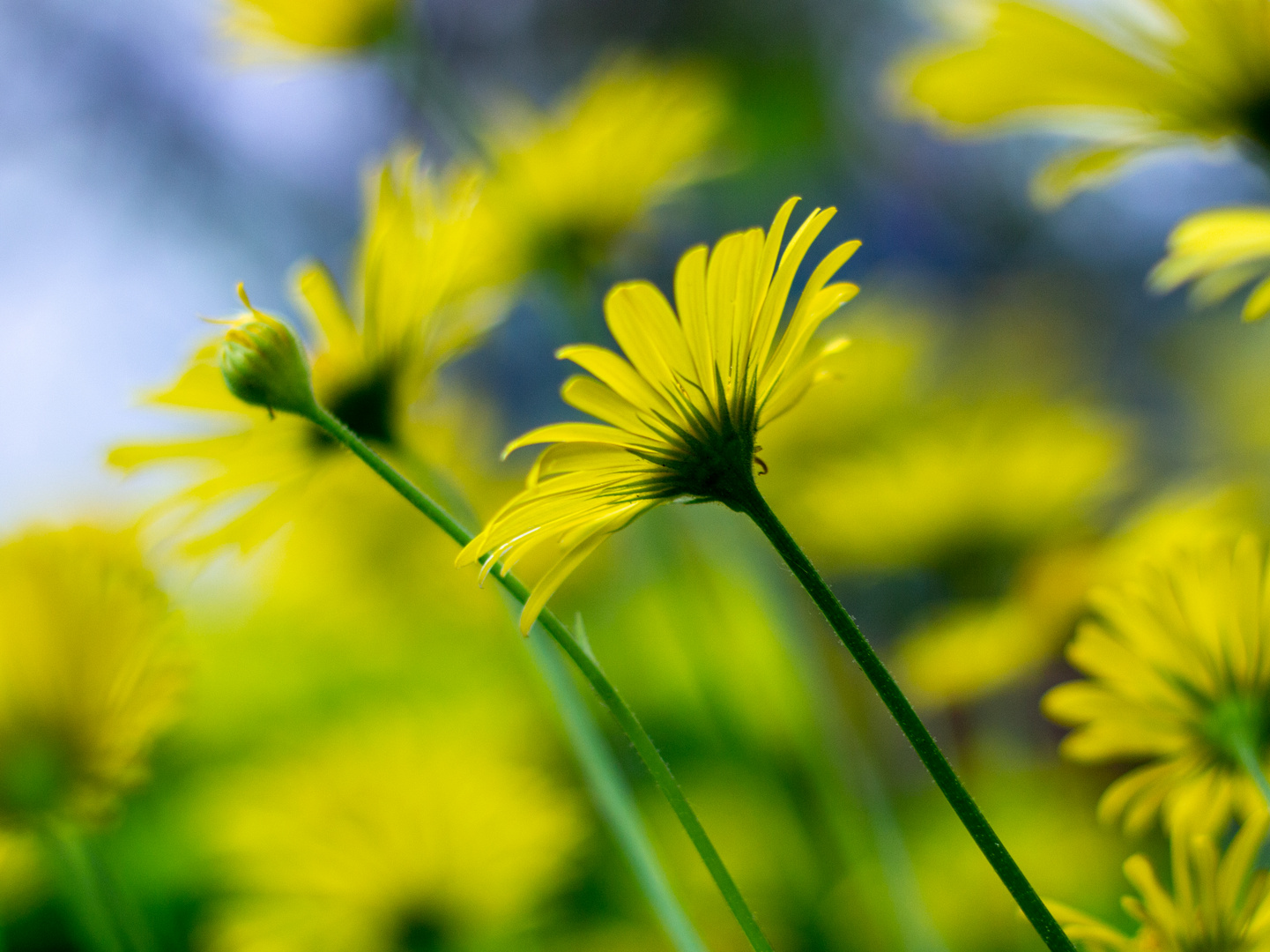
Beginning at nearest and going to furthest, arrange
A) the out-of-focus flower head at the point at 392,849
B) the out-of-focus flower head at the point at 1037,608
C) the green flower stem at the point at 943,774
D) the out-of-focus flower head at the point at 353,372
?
the green flower stem at the point at 943,774 < the out-of-focus flower head at the point at 353,372 < the out-of-focus flower head at the point at 1037,608 < the out-of-focus flower head at the point at 392,849

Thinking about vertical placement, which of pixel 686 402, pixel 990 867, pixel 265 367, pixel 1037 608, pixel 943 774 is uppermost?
pixel 265 367

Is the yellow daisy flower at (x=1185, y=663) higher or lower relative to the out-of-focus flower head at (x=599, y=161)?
lower

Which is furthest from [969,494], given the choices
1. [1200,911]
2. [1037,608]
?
[1200,911]

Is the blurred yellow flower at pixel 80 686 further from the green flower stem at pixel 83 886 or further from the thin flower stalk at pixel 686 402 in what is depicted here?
the thin flower stalk at pixel 686 402

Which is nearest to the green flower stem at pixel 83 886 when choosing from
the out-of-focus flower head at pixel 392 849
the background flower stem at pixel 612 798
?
the out-of-focus flower head at pixel 392 849

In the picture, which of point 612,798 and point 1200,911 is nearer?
point 1200,911

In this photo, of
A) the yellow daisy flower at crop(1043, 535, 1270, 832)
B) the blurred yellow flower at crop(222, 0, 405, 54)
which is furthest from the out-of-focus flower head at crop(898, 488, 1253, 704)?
the blurred yellow flower at crop(222, 0, 405, 54)

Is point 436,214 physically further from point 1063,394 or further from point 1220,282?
point 1063,394

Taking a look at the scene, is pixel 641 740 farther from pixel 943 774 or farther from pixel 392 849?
pixel 392 849
